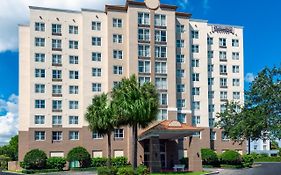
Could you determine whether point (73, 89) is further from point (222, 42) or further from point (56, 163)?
point (222, 42)

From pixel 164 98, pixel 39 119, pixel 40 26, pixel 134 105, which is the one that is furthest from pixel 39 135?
pixel 134 105

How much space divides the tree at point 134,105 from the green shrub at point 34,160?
2285 centimetres

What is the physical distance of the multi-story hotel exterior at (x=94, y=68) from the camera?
7181 centimetres

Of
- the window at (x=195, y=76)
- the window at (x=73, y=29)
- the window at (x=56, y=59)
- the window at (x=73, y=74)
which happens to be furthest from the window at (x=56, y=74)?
the window at (x=195, y=76)

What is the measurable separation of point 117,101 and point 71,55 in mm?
29674

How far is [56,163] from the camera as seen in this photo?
68000 millimetres

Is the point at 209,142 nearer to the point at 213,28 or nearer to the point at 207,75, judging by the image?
the point at 207,75

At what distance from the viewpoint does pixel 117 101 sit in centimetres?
4762

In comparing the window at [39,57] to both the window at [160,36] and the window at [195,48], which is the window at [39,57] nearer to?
the window at [160,36]

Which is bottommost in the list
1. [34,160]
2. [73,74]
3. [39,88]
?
[34,160]

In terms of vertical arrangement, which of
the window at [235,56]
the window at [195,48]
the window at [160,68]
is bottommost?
the window at [160,68]

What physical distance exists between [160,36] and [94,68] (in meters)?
12.5

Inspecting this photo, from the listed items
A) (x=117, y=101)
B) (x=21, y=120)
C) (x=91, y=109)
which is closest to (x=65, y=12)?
(x=21, y=120)

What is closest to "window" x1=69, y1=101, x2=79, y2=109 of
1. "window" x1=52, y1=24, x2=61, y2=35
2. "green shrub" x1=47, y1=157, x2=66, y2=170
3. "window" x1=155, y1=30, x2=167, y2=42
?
"green shrub" x1=47, y1=157, x2=66, y2=170
